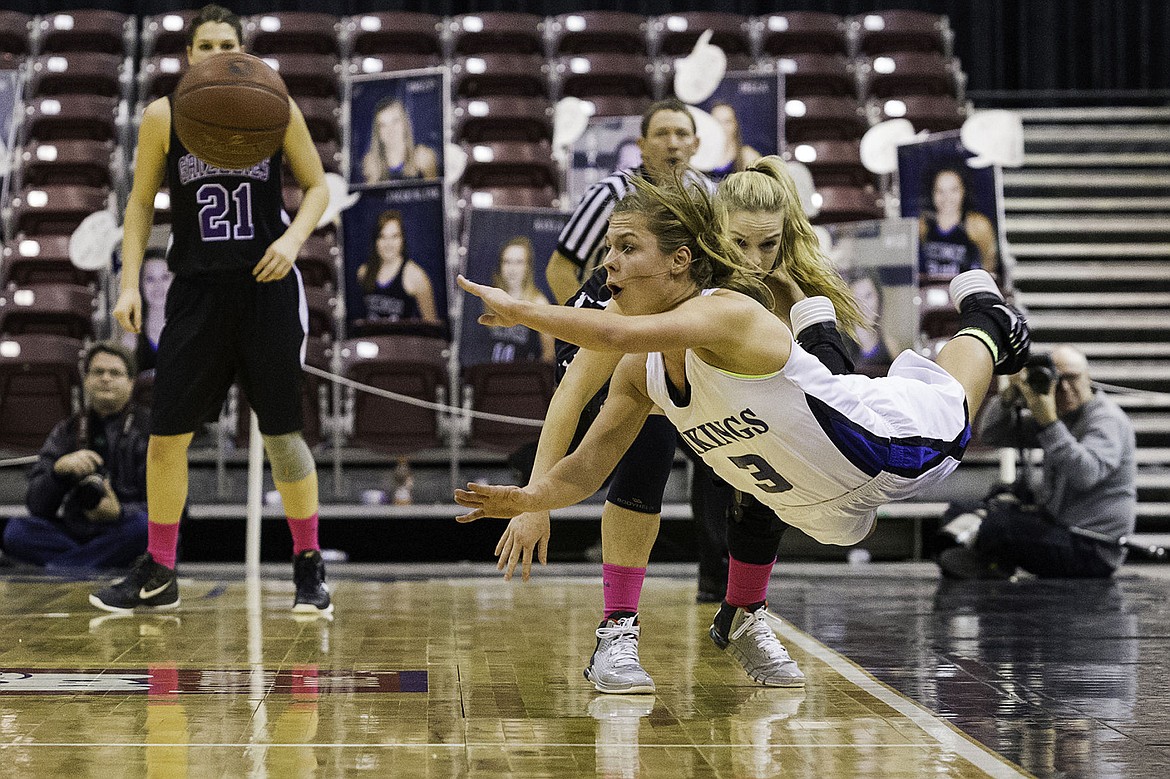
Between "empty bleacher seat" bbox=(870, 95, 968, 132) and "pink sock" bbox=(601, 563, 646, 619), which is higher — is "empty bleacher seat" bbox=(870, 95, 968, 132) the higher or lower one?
the higher one

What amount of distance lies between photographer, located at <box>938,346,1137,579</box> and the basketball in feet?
9.79

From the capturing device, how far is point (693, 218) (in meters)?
2.56

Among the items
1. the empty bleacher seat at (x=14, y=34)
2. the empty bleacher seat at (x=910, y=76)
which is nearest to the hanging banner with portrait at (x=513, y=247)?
the empty bleacher seat at (x=910, y=76)

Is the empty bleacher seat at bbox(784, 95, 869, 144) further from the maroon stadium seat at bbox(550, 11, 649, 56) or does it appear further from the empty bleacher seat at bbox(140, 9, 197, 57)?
the empty bleacher seat at bbox(140, 9, 197, 57)

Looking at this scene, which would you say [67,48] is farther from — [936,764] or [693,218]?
[936,764]

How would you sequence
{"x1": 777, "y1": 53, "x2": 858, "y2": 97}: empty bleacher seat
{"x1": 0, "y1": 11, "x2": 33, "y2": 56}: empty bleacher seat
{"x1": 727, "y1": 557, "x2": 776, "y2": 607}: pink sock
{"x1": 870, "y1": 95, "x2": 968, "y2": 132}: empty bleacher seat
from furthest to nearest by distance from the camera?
{"x1": 0, "y1": 11, "x2": 33, "y2": 56}: empty bleacher seat → {"x1": 777, "y1": 53, "x2": 858, "y2": 97}: empty bleacher seat → {"x1": 870, "y1": 95, "x2": 968, "y2": 132}: empty bleacher seat → {"x1": 727, "y1": 557, "x2": 776, "y2": 607}: pink sock

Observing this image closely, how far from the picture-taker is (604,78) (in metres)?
9.53

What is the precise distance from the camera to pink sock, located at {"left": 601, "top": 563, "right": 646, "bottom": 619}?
289 centimetres

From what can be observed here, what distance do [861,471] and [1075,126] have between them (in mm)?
8760

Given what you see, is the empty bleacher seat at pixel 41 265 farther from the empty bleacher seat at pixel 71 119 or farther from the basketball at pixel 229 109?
the basketball at pixel 229 109

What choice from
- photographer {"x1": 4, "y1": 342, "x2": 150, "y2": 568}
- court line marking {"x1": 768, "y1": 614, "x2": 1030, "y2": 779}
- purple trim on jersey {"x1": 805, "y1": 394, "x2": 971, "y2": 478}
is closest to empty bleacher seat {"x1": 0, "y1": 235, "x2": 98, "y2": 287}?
photographer {"x1": 4, "y1": 342, "x2": 150, "y2": 568}

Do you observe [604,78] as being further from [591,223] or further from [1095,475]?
[591,223]

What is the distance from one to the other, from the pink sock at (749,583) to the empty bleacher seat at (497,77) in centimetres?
692

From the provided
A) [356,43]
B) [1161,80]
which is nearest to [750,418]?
[356,43]
